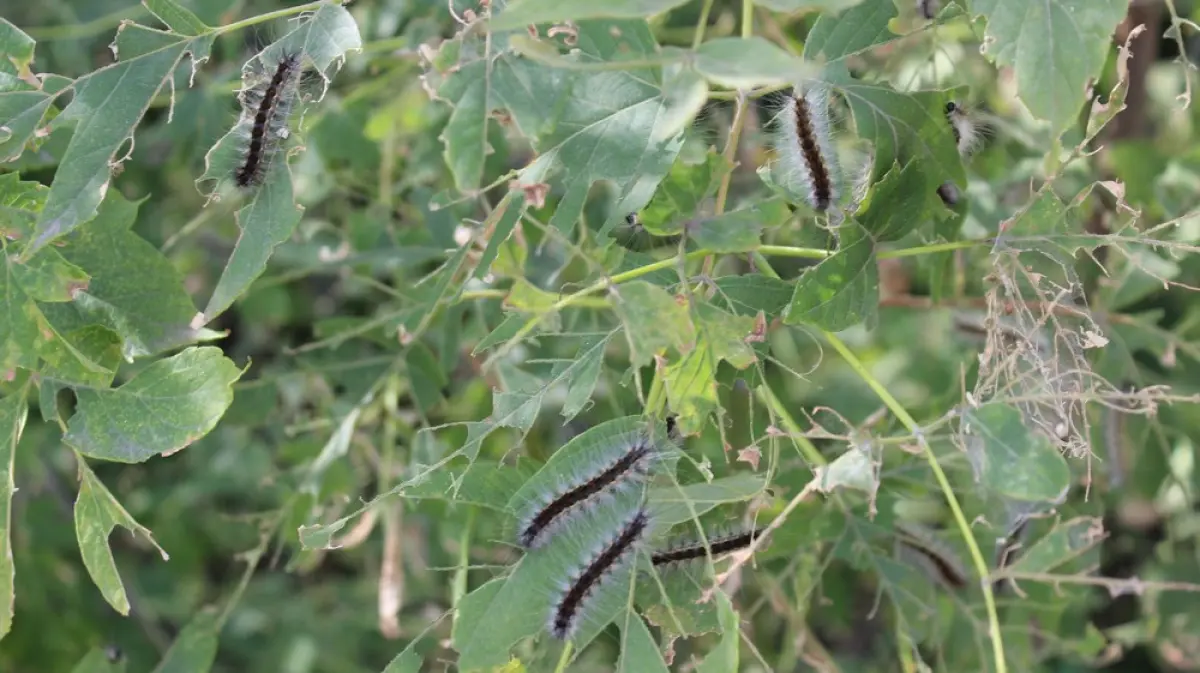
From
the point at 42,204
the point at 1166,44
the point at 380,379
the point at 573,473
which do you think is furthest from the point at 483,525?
the point at 1166,44

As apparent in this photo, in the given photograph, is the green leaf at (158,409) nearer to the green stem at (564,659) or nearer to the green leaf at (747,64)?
the green stem at (564,659)

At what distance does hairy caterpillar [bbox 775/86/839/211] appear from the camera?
1740 mm

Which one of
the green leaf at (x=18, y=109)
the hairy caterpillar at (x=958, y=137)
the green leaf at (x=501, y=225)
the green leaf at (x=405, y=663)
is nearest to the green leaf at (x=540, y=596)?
the green leaf at (x=405, y=663)

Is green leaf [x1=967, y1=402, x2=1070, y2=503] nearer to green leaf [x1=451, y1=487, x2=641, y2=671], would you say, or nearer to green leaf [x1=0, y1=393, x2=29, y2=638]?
green leaf [x1=451, y1=487, x2=641, y2=671]

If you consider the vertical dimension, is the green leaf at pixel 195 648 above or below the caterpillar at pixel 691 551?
below

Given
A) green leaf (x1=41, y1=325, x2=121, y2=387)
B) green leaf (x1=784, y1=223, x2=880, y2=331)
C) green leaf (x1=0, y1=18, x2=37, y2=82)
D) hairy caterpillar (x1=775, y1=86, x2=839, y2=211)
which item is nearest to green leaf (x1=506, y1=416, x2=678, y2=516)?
green leaf (x1=784, y1=223, x2=880, y2=331)

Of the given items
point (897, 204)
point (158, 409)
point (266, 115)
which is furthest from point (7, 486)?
point (897, 204)

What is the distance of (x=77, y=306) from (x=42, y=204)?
18 centimetres

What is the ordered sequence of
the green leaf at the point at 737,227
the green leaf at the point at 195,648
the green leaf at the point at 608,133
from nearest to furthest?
the green leaf at the point at 737,227
the green leaf at the point at 608,133
the green leaf at the point at 195,648

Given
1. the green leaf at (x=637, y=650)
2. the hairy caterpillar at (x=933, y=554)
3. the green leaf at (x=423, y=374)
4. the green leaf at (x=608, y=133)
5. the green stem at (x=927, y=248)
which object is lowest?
the hairy caterpillar at (x=933, y=554)

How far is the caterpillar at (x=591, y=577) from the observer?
1650mm

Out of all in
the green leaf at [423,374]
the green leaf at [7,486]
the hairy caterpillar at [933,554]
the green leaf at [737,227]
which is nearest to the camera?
the green leaf at [737,227]

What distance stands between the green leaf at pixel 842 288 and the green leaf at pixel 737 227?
0.52ft

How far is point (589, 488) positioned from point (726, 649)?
32cm
